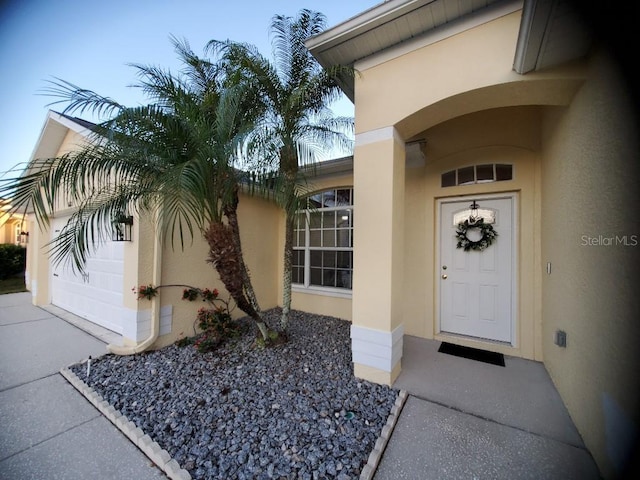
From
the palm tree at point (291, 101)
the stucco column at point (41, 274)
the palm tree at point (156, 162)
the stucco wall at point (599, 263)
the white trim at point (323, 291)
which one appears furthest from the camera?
the stucco column at point (41, 274)

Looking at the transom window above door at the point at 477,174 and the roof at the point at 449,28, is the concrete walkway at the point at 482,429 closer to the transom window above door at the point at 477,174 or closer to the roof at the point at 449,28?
the transom window above door at the point at 477,174

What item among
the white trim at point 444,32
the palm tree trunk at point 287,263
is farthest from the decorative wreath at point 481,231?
the palm tree trunk at point 287,263

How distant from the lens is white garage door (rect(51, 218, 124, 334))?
4223 mm

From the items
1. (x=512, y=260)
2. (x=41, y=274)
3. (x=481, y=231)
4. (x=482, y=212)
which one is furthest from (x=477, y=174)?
(x=41, y=274)

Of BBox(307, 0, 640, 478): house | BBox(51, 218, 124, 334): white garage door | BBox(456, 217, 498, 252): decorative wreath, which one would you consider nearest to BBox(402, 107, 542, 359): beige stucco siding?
BBox(307, 0, 640, 478): house

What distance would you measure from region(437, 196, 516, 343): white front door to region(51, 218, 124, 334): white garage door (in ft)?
18.2

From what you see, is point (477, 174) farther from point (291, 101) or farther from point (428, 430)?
point (428, 430)

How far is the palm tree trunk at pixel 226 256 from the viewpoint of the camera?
3.16 m

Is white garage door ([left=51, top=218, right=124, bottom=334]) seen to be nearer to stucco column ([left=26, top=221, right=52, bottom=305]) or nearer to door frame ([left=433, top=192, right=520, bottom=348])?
stucco column ([left=26, top=221, right=52, bottom=305])

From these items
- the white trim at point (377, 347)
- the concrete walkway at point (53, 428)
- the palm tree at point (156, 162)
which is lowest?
the concrete walkway at point (53, 428)

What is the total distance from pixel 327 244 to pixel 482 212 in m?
3.10

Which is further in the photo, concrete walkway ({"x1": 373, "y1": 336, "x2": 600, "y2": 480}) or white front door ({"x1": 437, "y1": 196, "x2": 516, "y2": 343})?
white front door ({"x1": 437, "y1": 196, "x2": 516, "y2": 343})

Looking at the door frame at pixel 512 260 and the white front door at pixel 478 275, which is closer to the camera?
the door frame at pixel 512 260

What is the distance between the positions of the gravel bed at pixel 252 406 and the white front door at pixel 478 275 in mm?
1961
